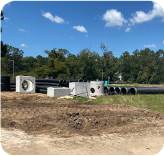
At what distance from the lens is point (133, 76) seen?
83.7m

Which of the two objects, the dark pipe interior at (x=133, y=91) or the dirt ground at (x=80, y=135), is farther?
the dark pipe interior at (x=133, y=91)

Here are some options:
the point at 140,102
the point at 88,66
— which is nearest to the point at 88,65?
the point at 88,66

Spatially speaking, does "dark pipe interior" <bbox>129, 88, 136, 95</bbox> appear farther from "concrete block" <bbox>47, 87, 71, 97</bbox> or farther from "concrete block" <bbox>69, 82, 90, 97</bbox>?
"concrete block" <bbox>47, 87, 71, 97</bbox>

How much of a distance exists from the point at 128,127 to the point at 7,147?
12.7ft

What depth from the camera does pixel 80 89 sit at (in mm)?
16172

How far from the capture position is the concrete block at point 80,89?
16016 mm

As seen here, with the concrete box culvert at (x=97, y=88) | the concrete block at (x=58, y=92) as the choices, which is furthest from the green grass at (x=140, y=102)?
the concrete block at (x=58, y=92)


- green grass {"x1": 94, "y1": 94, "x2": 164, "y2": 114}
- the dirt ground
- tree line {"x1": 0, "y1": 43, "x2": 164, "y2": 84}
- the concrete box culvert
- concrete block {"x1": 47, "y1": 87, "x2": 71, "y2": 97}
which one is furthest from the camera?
tree line {"x1": 0, "y1": 43, "x2": 164, "y2": 84}

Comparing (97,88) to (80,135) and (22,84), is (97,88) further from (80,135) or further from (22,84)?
(80,135)

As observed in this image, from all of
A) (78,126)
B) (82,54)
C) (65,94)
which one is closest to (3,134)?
(78,126)

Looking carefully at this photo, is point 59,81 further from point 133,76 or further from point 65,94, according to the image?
point 133,76

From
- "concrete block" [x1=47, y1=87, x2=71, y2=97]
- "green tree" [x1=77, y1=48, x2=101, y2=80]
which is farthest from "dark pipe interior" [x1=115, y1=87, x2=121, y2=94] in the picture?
"green tree" [x1=77, y1=48, x2=101, y2=80]

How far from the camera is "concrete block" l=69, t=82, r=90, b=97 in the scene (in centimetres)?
1602

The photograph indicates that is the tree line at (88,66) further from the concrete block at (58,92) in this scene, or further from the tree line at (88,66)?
the concrete block at (58,92)
